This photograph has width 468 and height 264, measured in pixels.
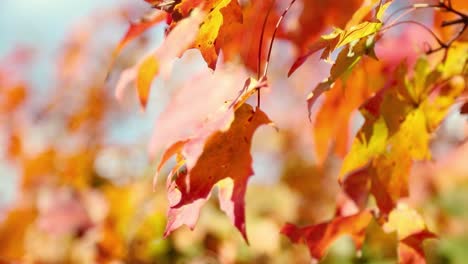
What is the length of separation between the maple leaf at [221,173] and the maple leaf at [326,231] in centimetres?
23

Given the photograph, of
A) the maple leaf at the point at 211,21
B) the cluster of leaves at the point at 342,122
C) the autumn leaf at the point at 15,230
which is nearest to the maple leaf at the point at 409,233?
the cluster of leaves at the point at 342,122

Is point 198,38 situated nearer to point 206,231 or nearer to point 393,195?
point 393,195

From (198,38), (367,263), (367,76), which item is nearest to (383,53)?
(367,76)

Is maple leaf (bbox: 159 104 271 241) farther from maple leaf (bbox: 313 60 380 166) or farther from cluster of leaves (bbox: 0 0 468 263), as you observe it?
maple leaf (bbox: 313 60 380 166)

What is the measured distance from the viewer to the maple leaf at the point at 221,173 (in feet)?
2.62

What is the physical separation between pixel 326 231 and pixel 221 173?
1.08 feet

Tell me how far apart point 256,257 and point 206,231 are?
0.93 feet

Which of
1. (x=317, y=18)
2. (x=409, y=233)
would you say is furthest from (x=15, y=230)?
(x=409, y=233)

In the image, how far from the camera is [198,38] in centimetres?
83

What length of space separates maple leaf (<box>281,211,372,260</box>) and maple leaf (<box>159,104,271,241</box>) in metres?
0.23

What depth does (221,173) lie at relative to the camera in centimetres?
82

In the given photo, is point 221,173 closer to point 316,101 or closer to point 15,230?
point 316,101

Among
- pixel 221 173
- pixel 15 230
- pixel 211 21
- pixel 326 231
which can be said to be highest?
pixel 211 21

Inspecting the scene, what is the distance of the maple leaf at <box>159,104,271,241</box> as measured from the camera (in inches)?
31.4
